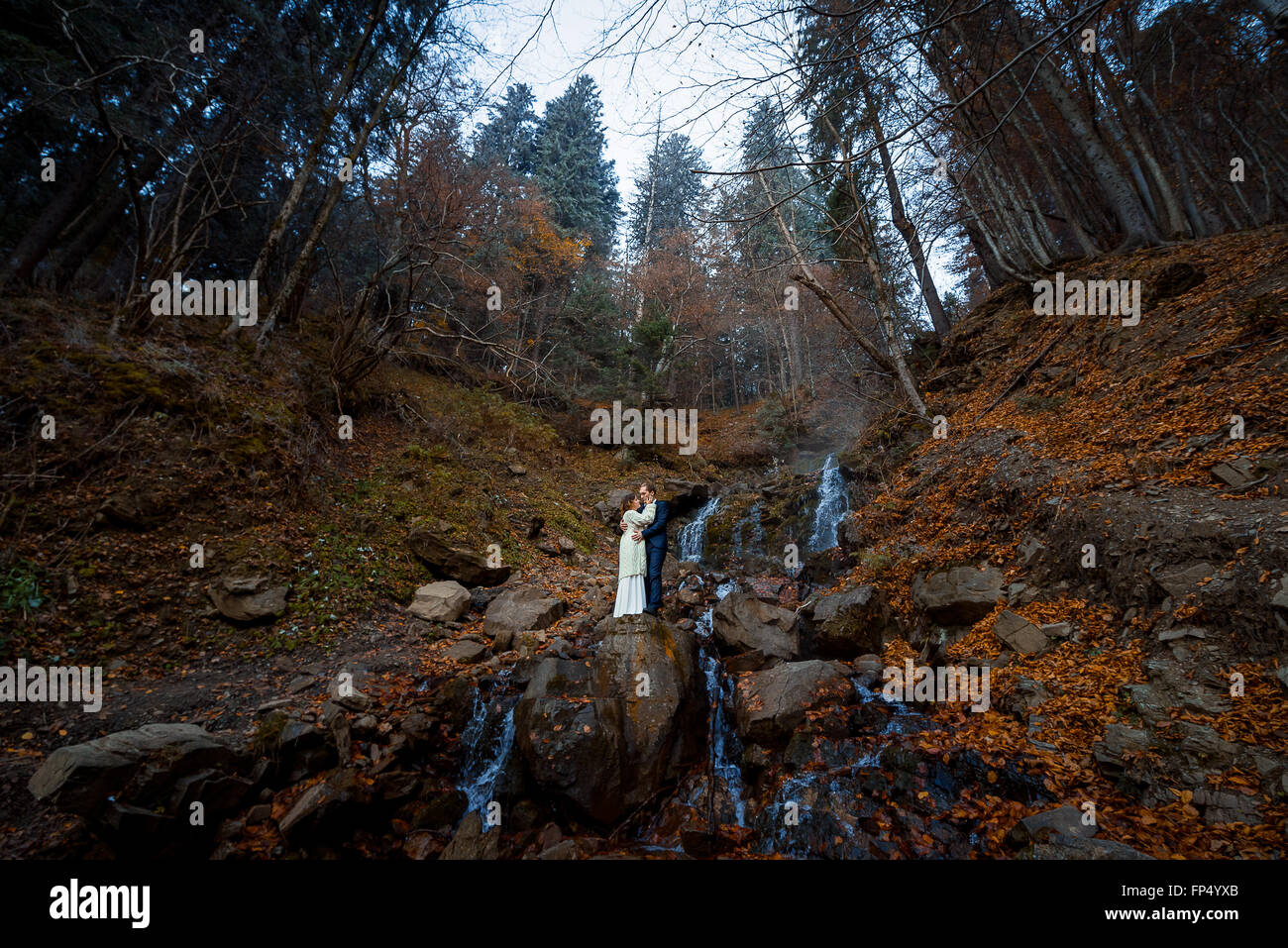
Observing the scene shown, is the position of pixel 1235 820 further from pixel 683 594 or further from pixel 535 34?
pixel 683 594

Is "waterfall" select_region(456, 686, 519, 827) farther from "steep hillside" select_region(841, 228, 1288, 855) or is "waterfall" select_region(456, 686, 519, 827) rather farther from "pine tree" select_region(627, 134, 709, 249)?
"pine tree" select_region(627, 134, 709, 249)

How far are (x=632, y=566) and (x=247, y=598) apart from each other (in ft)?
17.8

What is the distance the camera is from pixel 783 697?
5.36 metres

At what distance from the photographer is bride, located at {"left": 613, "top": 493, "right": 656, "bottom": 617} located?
23.6 feet

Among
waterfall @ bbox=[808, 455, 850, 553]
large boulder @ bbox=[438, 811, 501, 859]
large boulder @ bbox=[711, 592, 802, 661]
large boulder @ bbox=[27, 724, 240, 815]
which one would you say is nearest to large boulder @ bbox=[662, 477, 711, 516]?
waterfall @ bbox=[808, 455, 850, 553]

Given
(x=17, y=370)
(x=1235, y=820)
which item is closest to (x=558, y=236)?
(x=17, y=370)

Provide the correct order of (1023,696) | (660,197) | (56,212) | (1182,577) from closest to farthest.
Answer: (1182,577)
(1023,696)
(56,212)
(660,197)

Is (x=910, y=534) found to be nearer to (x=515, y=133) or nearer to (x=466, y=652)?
(x=466, y=652)

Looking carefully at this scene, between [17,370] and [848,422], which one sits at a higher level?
[848,422]

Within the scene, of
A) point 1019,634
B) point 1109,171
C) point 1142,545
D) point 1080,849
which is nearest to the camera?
point 1080,849

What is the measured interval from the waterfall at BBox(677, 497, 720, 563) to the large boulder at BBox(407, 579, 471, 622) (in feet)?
24.6

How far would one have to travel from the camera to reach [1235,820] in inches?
117

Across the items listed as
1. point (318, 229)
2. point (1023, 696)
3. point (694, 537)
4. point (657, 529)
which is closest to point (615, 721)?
point (657, 529)
